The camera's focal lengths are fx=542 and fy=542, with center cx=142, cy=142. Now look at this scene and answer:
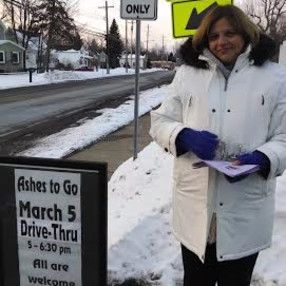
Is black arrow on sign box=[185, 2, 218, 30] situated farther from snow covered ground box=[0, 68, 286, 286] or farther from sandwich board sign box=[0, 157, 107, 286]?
sandwich board sign box=[0, 157, 107, 286]

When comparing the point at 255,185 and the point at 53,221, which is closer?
the point at 255,185

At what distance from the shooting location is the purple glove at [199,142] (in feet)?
7.78

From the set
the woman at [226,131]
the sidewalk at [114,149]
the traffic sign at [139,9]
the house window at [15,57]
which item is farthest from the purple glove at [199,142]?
the house window at [15,57]

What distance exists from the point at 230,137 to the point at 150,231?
223cm

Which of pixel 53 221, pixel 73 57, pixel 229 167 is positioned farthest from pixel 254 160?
pixel 73 57

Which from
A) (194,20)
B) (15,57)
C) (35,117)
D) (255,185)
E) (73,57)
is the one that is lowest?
(73,57)

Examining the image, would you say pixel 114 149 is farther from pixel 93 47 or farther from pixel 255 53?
pixel 93 47

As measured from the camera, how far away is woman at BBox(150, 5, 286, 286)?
8.01 feet

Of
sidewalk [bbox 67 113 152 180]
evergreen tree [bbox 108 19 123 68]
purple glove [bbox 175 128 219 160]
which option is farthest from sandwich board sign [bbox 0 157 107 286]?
evergreen tree [bbox 108 19 123 68]

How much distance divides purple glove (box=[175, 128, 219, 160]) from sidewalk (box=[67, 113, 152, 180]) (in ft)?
17.6

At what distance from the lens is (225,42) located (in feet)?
8.20

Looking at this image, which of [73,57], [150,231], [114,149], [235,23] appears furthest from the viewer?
[73,57]

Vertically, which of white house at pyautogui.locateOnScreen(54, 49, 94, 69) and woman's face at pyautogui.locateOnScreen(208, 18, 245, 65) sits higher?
woman's face at pyautogui.locateOnScreen(208, 18, 245, 65)

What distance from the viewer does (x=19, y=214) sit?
2688 millimetres
